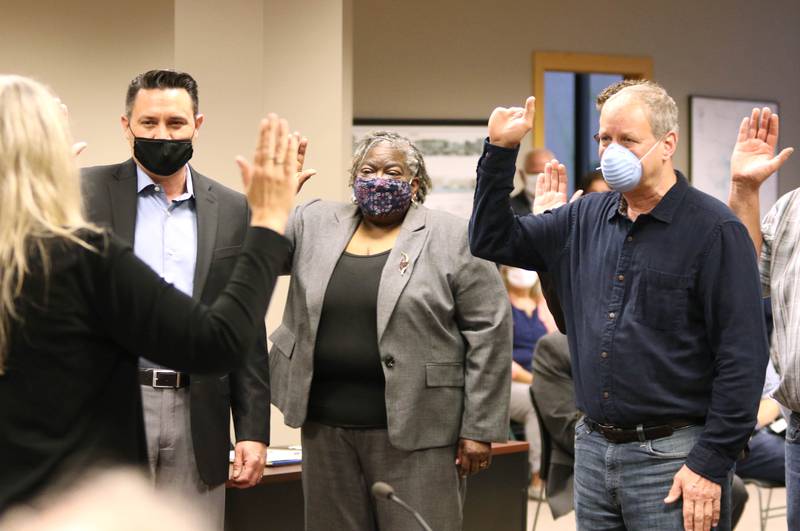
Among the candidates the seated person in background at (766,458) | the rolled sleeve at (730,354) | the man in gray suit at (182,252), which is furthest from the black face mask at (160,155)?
the seated person in background at (766,458)

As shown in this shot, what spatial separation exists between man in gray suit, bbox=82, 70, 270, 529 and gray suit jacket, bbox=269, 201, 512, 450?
0.21m

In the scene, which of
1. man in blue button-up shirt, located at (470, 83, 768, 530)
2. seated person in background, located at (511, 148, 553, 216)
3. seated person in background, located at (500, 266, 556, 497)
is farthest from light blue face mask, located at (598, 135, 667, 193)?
seated person in background, located at (511, 148, 553, 216)

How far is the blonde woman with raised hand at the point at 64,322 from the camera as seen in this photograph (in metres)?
1.47

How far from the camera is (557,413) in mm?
4203

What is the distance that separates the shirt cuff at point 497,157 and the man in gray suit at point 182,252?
2.20 feet

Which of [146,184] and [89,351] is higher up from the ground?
[146,184]

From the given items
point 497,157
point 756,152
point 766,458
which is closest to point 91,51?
point 497,157

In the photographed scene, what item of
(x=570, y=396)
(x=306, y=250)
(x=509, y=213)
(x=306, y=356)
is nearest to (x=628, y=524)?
(x=509, y=213)

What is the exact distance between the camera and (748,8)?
324 inches

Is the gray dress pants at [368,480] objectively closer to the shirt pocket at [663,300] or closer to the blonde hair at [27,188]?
the shirt pocket at [663,300]

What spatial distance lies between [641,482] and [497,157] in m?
0.82

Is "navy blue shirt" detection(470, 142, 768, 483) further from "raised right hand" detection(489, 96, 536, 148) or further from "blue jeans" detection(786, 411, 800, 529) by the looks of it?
"blue jeans" detection(786, 411, 800, 529)

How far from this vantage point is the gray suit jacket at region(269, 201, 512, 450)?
2.86 meters

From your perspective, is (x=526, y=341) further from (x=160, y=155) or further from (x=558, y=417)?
(x=160, y=155)
